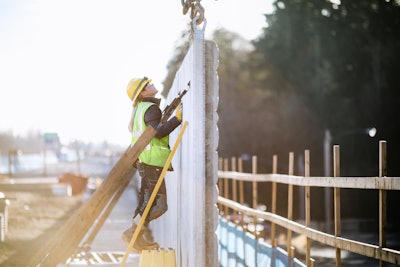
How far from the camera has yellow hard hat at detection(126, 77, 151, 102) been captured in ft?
23.5

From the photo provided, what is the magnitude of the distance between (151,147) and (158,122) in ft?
1.01

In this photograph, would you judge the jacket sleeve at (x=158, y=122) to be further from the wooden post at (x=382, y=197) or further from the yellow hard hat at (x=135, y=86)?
the wooden post at (x=382, y=197)

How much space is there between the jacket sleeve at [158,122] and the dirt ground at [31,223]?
480 centimetres

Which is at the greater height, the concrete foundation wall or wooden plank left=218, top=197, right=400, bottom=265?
the concrete foundation wall

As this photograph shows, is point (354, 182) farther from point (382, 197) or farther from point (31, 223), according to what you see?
point (31, 223)

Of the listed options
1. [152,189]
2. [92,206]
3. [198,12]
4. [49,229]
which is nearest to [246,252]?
[152,189]

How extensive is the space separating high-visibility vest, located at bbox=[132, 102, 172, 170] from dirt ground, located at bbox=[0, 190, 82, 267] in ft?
14.6

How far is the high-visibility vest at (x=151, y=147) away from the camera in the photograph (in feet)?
22.9

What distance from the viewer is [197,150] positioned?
5.93 metres

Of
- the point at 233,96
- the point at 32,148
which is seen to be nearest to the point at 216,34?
the point at 233,96

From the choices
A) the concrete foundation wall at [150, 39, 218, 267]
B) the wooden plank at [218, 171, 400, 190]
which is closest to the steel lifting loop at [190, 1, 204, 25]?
the concrete foundation wall at [150, 39, 218, 267]

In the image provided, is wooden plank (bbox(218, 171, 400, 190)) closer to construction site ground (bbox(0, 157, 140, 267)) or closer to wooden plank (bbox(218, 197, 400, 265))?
wooden plank (bbox(218, 197, 400, 265))

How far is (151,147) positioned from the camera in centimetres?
705

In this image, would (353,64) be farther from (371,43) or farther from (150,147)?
(150,147)
